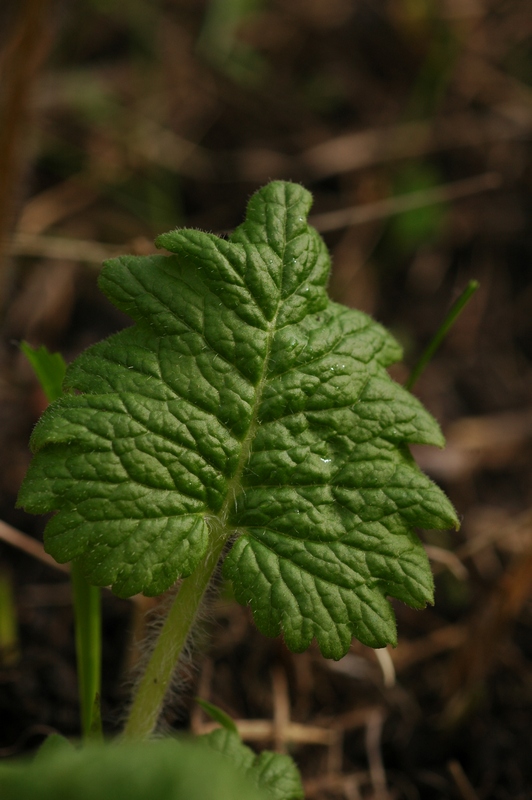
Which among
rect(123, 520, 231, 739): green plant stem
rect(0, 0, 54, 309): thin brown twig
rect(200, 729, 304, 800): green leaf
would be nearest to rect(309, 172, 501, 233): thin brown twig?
rect(0, 0, 54, 309): thin brown twig

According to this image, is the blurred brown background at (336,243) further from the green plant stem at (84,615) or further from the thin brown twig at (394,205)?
the green plant stem at (84,615)

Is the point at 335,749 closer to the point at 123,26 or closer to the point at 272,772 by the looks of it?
the point at 272,772

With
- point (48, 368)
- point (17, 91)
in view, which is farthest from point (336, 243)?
point (48, 368)

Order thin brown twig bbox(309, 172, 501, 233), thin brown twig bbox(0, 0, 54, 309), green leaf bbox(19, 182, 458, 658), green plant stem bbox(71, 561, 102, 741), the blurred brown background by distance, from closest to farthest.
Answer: green leaf bbox(19, 182, 458, 658) < green plant stem bbox(71, 561, 102, 741) < the blurred brown background < thin brown twig bbox(0, 0, 54, 309) < thin brown twig bbox(309, 172, 501, 233)

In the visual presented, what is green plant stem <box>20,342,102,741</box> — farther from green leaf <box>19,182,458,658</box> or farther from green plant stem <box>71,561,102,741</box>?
green leaf <box>19,182,458,658</box>

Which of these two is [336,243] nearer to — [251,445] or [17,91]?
[17,91]
